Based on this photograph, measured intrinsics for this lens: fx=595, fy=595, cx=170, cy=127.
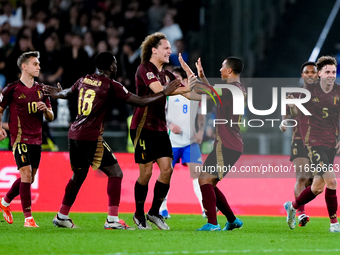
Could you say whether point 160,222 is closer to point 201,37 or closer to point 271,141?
point 271,141

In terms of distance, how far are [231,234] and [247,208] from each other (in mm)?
3459

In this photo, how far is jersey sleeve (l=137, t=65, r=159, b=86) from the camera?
686 centimetres

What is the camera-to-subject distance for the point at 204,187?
6.82 metres

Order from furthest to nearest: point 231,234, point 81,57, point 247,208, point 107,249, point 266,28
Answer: point 266,28
point 81,57
point 247,208
point 231,234
point 107,249

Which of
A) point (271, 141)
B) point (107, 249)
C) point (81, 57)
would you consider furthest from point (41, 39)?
point (107, 249)

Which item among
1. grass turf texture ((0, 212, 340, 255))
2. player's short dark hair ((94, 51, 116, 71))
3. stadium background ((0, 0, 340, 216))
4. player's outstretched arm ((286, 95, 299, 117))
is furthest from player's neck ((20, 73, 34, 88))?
stadium background ((0, 0, 340, 216))

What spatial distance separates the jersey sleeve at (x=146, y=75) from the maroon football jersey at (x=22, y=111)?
1429 millimetres

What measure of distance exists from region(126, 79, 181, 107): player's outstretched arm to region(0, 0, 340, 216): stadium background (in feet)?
16.7

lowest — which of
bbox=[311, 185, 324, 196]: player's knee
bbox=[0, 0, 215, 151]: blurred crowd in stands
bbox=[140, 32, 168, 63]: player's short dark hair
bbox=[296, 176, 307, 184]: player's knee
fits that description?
bbox=[296, 176, 307, 184]: player's knee

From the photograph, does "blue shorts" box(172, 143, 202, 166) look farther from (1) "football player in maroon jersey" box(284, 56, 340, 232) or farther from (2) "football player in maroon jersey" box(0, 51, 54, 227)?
(2) "football player in maroon jersey" box(0, 51, 54, 227)

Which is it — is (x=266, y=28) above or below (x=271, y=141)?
above

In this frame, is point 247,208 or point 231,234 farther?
point 247,208

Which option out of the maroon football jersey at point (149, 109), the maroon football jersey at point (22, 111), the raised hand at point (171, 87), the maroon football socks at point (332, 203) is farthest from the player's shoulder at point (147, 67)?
the maroon football socks at point (332, 203)

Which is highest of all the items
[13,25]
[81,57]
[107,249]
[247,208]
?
[13,25]
